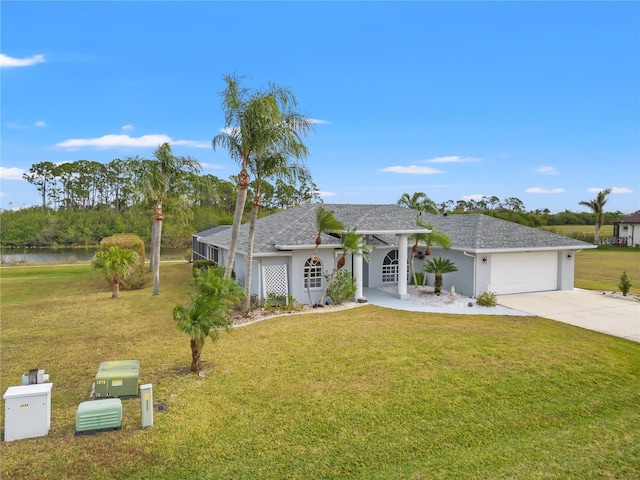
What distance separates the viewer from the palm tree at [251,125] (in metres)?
12.3

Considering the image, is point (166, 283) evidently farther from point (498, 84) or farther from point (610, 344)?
point (498, 84)

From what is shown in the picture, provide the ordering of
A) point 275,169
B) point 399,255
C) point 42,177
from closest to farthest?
point 275,169, point 399,255, point 42,177

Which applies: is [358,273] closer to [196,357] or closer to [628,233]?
[196,357]

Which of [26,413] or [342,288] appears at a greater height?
[342,288]

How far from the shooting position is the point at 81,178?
5981 centimetres

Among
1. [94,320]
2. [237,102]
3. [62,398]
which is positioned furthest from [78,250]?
[62,398]

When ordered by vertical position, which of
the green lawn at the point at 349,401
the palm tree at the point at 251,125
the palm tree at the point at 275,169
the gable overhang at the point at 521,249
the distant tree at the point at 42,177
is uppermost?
the distant tree at the point at 42,177

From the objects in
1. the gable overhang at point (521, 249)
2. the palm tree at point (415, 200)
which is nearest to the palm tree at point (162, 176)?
the gable overhang at point (521, 249)

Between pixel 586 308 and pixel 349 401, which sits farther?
pixel 586 308

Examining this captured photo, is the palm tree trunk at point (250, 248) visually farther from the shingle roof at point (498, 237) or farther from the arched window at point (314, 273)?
the shingle roof at point (498, 237)

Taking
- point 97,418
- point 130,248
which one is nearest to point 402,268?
point 97,418

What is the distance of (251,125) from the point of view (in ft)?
40.5

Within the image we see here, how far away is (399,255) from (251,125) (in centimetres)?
813

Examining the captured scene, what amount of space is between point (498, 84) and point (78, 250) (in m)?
48.7
